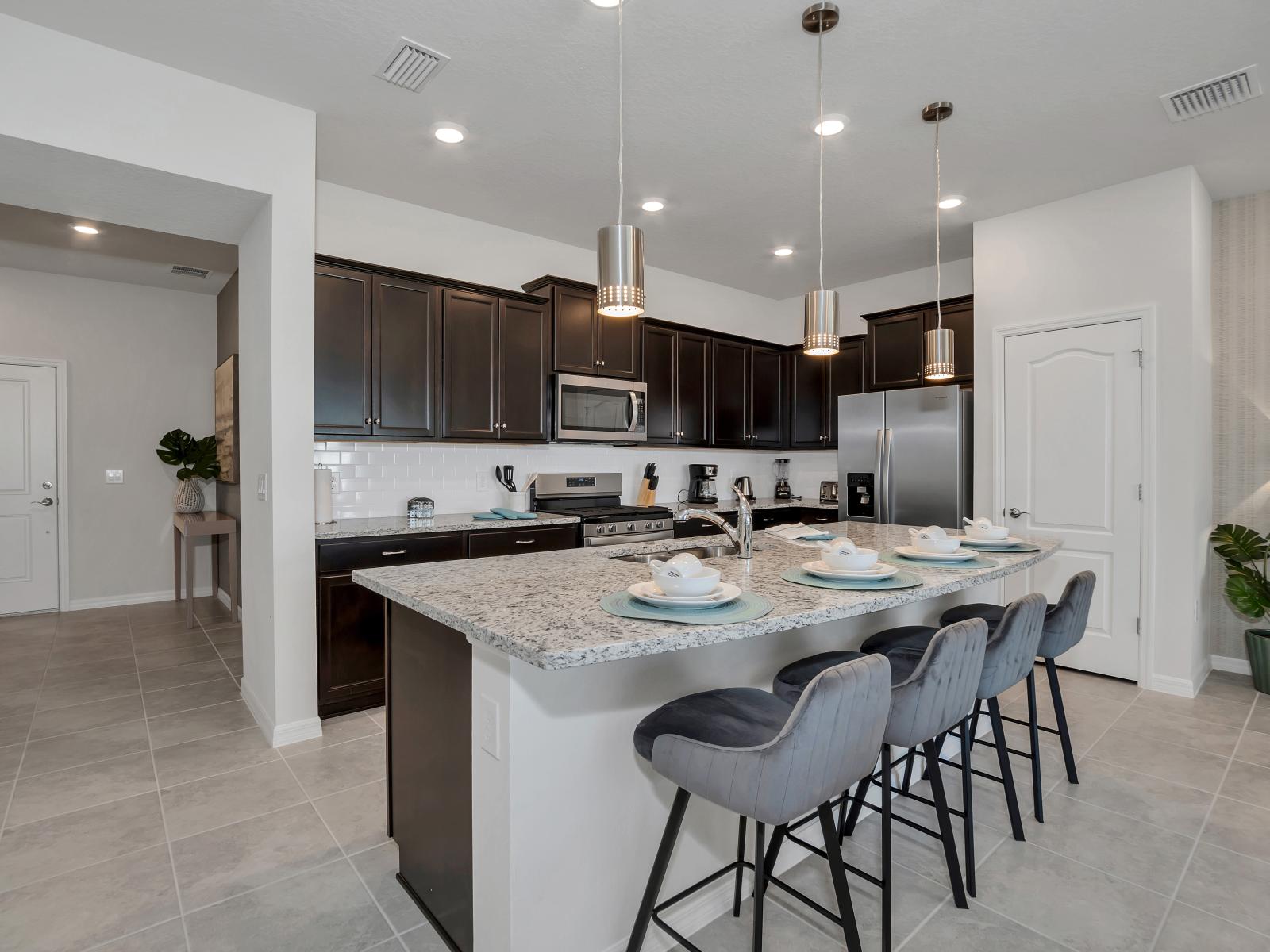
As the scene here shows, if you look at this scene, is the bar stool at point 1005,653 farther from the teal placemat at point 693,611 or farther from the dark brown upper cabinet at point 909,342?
the dark brown upper cabinet at point 909,342

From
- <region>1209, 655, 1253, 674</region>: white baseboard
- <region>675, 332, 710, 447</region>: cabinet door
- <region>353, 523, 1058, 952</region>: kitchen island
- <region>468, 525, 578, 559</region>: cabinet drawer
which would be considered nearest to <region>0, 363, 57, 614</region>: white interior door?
<region>468, 525, 578, 559</region>: cabinet drawer

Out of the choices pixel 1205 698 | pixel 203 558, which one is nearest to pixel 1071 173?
pixel 1205 698

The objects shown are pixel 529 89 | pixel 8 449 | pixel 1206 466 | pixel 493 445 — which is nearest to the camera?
pixel 529 89

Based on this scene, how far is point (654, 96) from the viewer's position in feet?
9.64

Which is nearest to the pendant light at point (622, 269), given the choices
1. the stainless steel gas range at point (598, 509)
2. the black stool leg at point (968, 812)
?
the black stool leg at point (968, 812)

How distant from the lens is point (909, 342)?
4.98 meters

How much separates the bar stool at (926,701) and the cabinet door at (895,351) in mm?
3547

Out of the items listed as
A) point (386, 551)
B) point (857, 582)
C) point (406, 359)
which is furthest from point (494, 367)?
point (857, 582)

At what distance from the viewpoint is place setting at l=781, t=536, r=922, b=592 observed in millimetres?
1787

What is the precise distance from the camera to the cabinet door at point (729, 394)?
5.56 metres

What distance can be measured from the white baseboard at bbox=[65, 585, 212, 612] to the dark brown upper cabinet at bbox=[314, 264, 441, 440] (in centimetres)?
389

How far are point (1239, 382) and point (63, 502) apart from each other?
8.62m

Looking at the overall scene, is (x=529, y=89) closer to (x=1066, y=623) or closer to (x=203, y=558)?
(x=1066, y=623)

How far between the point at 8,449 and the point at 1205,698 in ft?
28.0
